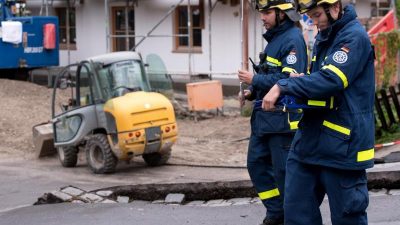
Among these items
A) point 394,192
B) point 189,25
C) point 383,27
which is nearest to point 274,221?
point 394,192

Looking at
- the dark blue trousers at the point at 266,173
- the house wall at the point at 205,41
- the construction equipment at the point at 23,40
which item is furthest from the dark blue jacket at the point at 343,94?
the construction equipment at the point at 23,40

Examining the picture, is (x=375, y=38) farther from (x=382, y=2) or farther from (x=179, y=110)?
(x=179, y=110)

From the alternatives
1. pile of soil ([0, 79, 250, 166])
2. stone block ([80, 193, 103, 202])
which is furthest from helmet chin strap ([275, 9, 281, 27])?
pile of soil ([0, 79, 250, 166])

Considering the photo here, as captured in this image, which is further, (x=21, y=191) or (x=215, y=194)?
(x=21, y=191)

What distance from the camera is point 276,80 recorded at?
225 inches

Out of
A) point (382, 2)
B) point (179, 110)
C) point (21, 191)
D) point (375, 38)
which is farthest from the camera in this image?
point (382, 2)

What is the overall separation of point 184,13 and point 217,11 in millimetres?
1438

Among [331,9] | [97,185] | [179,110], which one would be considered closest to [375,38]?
[179,110]

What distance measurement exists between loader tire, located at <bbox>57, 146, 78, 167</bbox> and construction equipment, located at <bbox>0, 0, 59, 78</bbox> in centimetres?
781

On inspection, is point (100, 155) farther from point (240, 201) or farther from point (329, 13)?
point (329, 13)

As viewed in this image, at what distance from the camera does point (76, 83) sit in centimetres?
1173

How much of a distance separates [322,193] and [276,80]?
1246 mm

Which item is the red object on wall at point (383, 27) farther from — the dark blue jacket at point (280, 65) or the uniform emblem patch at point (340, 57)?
the uniform emblem patch at point (340, 57)

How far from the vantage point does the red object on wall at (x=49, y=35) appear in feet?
65.5
